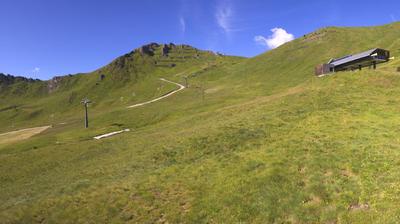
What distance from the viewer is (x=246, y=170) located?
95.9 feet

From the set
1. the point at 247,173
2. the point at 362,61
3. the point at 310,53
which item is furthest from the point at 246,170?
the point at 310,53

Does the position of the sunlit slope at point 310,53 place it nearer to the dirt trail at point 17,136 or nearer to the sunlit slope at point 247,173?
the dirt trail at point 17,136

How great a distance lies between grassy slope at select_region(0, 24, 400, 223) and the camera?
22859mm

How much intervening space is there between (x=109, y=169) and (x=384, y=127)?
27.9 meters

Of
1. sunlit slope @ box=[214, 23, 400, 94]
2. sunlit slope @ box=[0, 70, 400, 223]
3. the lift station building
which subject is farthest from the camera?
sunlit slope @ box=[214, 23, 400, 94]

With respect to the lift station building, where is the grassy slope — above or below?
below

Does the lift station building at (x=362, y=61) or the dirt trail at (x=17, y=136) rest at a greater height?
the lift station building at (x=362, y=61)

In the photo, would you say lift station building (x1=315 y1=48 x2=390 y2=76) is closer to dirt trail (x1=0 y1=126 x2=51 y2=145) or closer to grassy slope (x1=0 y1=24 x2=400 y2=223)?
grassy slope (x1=0 y1=24 x2=400 y2=223)

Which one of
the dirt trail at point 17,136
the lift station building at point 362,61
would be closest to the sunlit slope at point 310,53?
the lift station building at point 362,61

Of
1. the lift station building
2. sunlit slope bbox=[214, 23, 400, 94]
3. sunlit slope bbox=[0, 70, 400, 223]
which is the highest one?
sunlit slope bbox=[214, 23, 400, 94]

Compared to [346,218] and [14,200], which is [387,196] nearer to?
[346,218]

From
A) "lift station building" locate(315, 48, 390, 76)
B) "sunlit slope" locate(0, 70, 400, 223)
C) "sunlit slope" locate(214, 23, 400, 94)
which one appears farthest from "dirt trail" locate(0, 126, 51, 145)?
"lift station building" locate(315, 48, 390, 76)

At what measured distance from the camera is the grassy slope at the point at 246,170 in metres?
22.9

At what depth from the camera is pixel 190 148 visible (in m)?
40.4
